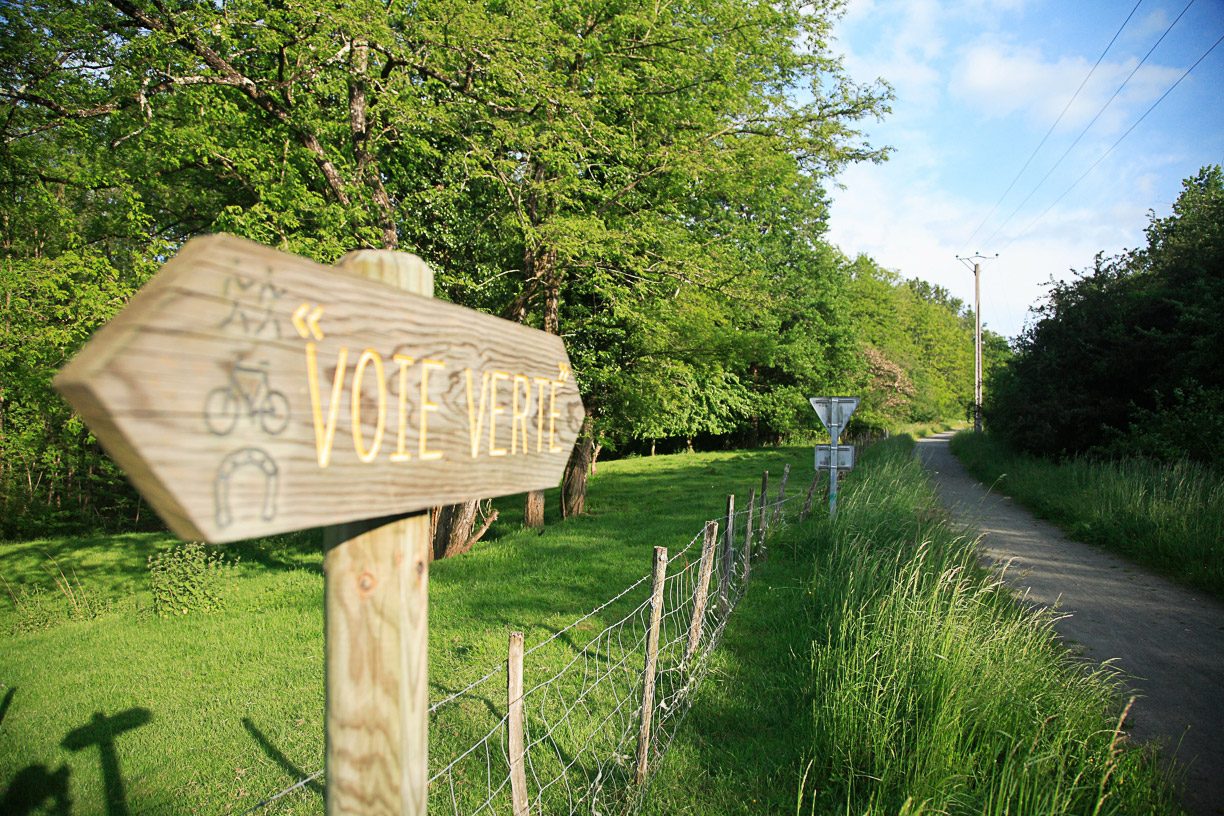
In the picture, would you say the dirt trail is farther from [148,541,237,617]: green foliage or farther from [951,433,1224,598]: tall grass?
[148,541,237,617]: green foliage

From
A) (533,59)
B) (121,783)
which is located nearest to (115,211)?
(533,59)

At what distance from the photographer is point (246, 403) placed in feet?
2.95

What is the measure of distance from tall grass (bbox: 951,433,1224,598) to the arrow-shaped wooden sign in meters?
9.11

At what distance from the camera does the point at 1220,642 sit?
20.6ft

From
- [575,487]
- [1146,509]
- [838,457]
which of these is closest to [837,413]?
[838,457]

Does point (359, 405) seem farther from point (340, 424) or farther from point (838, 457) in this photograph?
point (838, 457)

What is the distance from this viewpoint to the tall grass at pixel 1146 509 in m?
8.71

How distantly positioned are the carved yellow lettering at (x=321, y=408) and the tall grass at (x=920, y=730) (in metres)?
2.81

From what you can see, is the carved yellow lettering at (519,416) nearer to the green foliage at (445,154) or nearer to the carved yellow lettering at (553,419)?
the carved yellow lettering at (553,419)

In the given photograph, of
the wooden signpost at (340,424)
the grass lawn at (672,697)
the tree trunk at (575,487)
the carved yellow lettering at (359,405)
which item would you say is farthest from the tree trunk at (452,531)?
the carved yellow lettering at (359,405)

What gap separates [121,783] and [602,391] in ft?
32.5

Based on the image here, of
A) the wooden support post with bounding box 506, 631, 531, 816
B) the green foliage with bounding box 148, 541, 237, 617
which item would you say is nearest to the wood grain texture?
the wooden support post with bounding box 506, 631, 531, 816

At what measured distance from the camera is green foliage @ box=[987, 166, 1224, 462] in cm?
1348

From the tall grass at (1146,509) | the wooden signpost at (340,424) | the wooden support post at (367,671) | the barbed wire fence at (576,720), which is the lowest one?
the barbed wire fence at (576,720)
